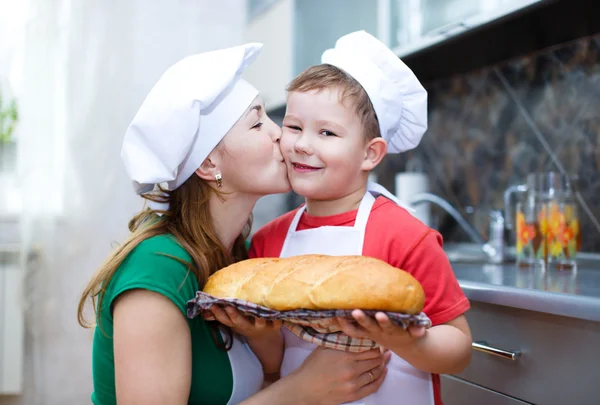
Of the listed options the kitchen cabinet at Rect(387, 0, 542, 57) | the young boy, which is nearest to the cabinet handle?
the young boy

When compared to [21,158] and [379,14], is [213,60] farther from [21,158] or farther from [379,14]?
[21,158]

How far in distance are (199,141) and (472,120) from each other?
4.42ft

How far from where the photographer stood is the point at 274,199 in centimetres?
337

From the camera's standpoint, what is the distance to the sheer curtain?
110 inches

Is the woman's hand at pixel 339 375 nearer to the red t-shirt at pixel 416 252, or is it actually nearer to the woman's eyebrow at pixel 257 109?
the red t-shirt at pixel 416 252

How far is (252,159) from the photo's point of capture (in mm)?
1224

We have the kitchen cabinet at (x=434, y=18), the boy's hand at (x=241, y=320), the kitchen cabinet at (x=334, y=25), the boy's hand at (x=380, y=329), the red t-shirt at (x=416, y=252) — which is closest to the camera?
the boy's hand at (x=380, y=329)

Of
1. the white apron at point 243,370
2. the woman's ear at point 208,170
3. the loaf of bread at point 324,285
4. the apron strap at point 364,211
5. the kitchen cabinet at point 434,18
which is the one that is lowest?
the white apron at point 243,370

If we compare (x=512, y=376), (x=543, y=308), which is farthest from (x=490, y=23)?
(x=512, y=376)

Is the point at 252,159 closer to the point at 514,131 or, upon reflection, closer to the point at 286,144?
the point at 286,144

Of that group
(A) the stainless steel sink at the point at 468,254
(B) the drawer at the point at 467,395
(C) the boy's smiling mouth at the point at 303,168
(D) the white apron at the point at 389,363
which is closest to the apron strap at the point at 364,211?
(D) the white apron at the point at 389,363

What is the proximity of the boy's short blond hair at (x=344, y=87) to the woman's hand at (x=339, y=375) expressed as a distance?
17.4 inches

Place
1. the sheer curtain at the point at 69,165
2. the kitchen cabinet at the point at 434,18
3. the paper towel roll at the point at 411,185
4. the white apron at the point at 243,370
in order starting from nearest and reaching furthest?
the white apron at the point at 243,370 < the kitchen cabinet at the point at 434,18 < the paper towel roll at the point at 411,185 < the sheer curtain at the point at 69,165

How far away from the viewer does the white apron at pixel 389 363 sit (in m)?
1.12
